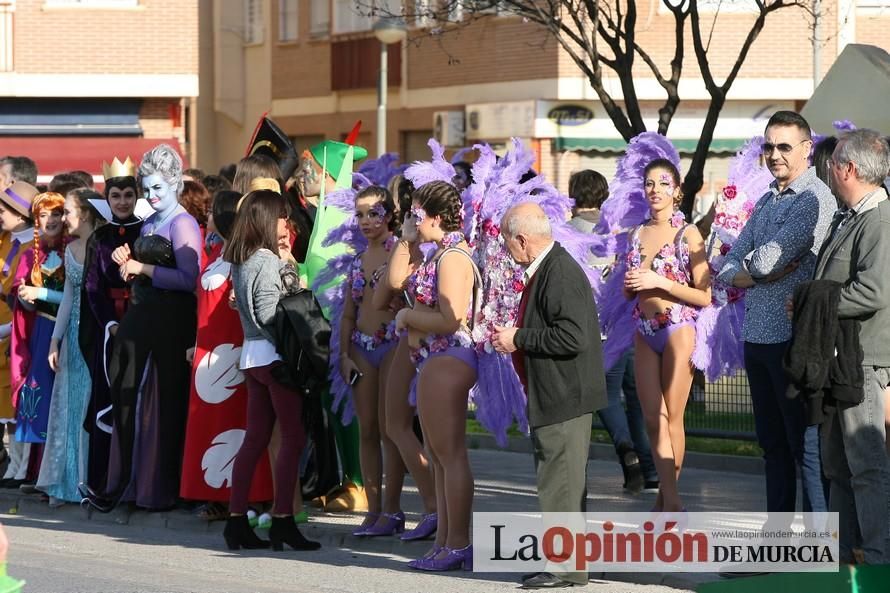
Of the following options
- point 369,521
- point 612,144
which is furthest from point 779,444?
point 612,144

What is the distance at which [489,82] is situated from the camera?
3125cm

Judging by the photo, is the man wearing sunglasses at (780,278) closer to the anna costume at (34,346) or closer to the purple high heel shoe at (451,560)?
the purple high heel shoe at (451,560)

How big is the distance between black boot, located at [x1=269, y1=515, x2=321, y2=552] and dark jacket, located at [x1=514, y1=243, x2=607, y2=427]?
77.7 inches

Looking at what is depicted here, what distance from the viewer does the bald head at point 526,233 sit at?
855 centimetres

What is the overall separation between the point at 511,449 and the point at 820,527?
19.3 feet

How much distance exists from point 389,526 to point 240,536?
85cm

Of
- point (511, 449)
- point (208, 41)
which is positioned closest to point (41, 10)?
point (208, 41)

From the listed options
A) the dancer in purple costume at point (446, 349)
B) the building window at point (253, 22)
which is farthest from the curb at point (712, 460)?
the building window at point (253, 22)

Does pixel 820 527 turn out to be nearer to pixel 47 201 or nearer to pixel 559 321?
pixel 559 321

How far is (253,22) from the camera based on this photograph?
3938 centimetres

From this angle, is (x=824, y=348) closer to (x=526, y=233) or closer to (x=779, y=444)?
(x=779, y=444)

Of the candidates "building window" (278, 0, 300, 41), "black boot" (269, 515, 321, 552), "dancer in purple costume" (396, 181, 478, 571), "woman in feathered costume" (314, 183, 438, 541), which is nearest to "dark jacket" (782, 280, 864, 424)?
"dancer in purple costume" (396, 181, 478, 571)

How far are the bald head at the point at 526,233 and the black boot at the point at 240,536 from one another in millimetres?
2499

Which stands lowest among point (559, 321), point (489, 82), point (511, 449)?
point (511, 449)
